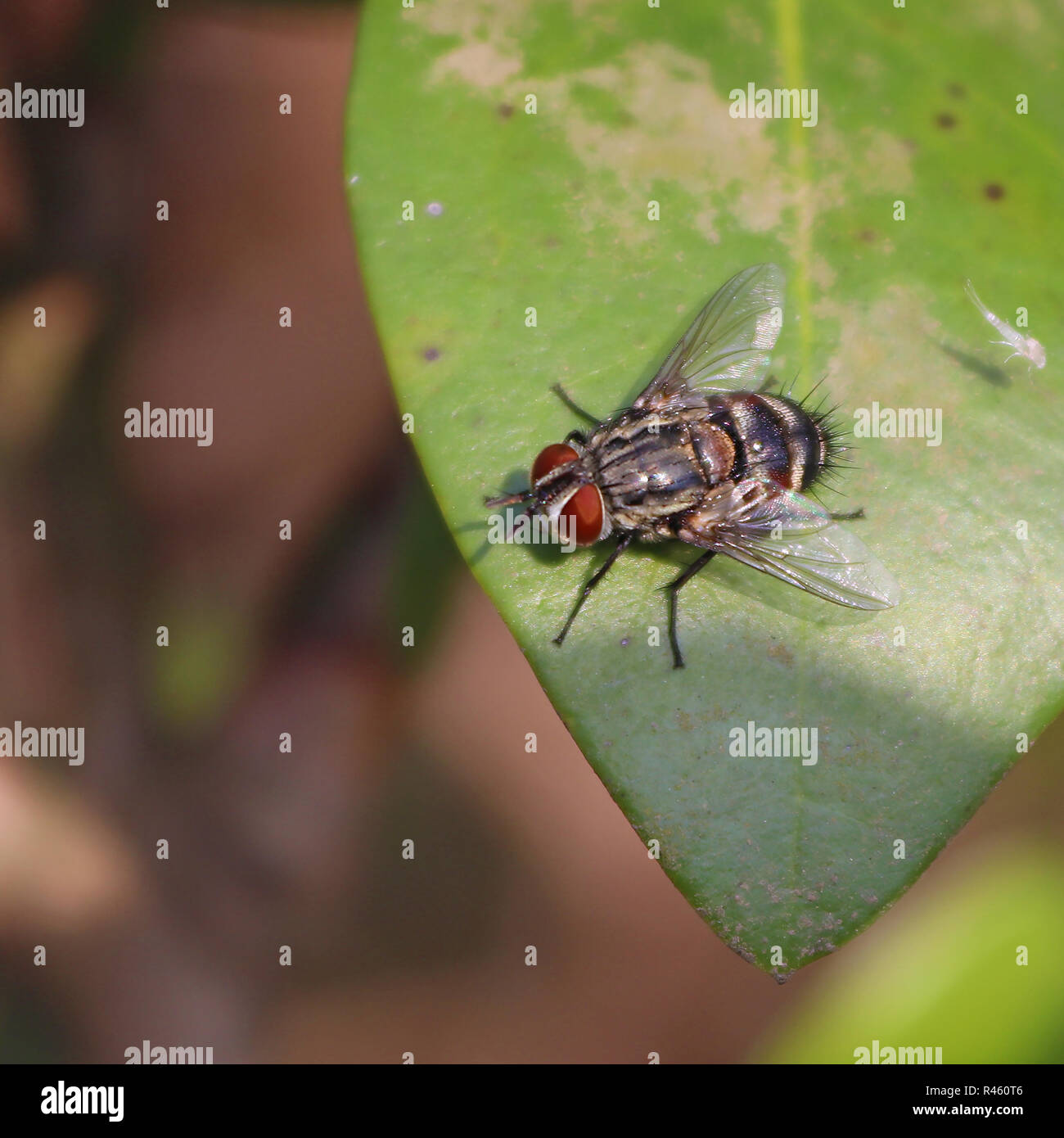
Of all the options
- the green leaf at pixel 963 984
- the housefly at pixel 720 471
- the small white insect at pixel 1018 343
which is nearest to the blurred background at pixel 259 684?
the green leaf at pixel 963 984

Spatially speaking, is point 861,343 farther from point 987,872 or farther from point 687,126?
point 987,872

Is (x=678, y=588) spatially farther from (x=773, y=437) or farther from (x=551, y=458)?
(x=773, y=437)

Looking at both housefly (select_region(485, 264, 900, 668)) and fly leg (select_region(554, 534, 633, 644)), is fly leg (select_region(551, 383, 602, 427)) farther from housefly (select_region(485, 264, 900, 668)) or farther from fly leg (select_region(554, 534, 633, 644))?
fly leg (select_region(554, 534, 633, 644))

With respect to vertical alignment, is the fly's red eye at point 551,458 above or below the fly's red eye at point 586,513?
above

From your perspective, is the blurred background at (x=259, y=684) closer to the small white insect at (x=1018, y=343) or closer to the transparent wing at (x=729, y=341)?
the transparent wing at (x=729, y=341)

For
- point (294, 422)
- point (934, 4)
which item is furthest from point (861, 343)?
point (294, 422)

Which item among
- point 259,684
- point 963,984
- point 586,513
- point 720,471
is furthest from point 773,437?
point 259,684
